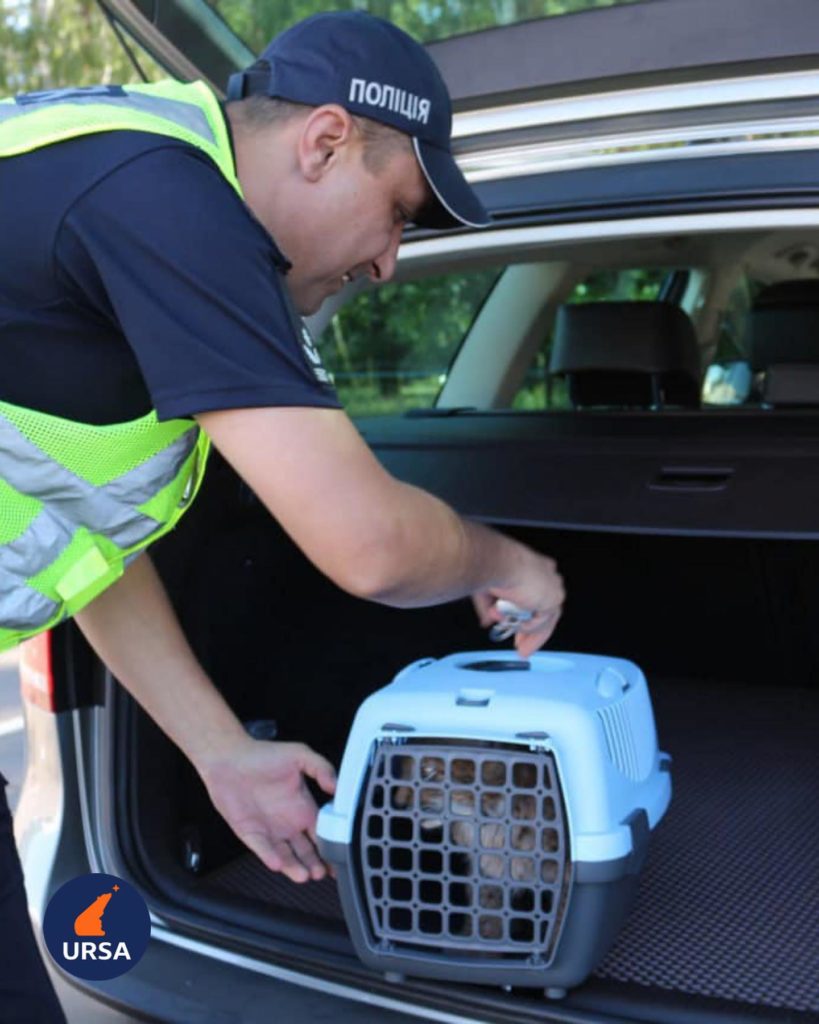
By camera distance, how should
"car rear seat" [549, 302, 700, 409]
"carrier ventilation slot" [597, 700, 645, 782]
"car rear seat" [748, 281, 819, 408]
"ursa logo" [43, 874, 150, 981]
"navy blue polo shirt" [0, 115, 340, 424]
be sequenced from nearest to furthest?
"navy blue polo shirt" [0, 115, 340, 424] → "carrier ventilation slot" [597, 700, 645, 782] → "ursa logo" [43, 874, 150, 981] → "car rear seat" [549, 302, 700, 409] → "car rear seat" [748, 281, 819, 408]

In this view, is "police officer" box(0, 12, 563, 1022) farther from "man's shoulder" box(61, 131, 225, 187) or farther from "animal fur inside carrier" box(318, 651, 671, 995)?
"animal fur inside carrier" box(318, 651, 671, 995)

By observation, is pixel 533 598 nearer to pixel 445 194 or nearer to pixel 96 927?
pixel 445 194

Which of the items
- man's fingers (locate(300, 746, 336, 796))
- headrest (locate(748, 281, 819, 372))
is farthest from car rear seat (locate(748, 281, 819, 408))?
man's fingers (locate(300, 746, 336, 796))

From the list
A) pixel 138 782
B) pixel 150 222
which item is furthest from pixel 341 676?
pixel 150 222

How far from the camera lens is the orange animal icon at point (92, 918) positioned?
170 cm

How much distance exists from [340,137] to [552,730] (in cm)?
67

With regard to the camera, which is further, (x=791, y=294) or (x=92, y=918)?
(x=791, y=294)

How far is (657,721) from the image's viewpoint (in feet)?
8.73

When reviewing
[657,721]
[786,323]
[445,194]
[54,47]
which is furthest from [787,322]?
[54,47]

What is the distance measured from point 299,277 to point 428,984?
811 mm

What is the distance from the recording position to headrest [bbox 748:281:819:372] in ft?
10.5

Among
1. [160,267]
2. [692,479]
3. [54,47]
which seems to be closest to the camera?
[160,267]

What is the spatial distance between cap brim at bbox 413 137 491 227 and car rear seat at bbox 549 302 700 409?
153cm

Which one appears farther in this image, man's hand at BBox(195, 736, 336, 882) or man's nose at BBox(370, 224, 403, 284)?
man's hand at BBox(195, 736, 336, 882)
